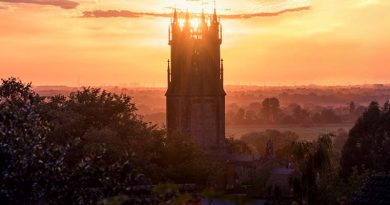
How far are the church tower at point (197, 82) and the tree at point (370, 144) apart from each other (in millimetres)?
36905

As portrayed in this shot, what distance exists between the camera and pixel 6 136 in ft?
79.9

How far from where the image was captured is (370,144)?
74562mm

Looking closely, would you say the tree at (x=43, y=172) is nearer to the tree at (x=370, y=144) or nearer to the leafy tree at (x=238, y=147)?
the tree at (x=370, y=144)

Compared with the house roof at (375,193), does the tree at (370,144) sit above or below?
below

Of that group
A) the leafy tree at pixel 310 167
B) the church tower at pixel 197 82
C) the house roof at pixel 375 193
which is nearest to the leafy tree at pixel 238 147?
the church tower at pixel 197 82

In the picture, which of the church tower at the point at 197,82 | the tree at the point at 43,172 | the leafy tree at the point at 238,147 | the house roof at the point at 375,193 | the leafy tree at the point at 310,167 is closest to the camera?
the tree at the point at 43,172

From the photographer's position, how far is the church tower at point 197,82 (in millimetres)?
111375

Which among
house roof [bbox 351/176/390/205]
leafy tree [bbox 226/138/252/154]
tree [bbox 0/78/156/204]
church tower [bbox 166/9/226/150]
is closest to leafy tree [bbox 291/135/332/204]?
house roof [bbox 351/176/390/205]

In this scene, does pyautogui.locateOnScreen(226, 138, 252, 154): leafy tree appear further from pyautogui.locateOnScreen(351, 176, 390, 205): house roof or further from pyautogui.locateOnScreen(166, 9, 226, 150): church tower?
pyautogui.locateOnScreen(351, 176, 390, 205): house roof

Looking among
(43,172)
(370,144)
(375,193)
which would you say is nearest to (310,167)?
(375,193)

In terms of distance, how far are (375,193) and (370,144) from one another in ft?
162

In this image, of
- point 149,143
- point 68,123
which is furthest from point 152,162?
point 68,123

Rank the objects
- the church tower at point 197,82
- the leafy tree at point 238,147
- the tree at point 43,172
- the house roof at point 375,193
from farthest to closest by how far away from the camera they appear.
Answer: the leafy tree at point 238,147, the church tower at point 197,82, the house roof at point 375,193, the tree at point 43,172

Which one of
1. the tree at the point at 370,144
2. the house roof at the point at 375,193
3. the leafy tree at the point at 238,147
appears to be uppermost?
the house roof at the point at 375,193
